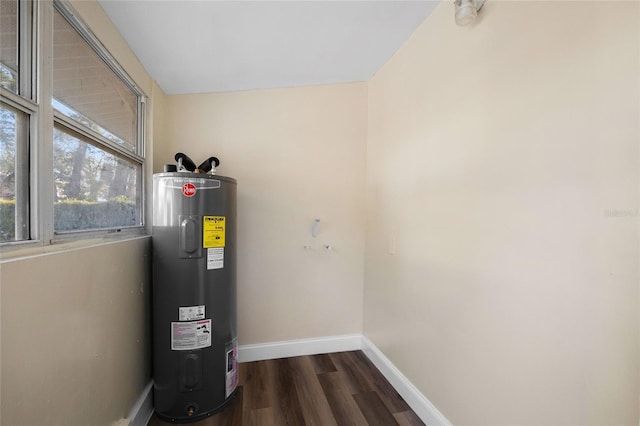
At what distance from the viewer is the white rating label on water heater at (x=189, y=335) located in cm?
147

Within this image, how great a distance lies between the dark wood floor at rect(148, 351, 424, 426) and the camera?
150 centimetres

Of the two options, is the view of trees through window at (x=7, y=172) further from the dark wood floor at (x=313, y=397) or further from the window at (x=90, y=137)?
the dark wood floor at (x=313, y=397)

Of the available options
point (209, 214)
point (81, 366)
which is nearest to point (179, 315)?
point (81, 366)

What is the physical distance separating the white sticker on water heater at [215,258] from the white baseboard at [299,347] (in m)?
0.99

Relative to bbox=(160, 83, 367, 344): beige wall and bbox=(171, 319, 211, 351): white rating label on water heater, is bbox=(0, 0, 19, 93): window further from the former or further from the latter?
bbox=(171, 319, 211, 351): white rating label on water heater

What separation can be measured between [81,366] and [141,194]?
1156 mm

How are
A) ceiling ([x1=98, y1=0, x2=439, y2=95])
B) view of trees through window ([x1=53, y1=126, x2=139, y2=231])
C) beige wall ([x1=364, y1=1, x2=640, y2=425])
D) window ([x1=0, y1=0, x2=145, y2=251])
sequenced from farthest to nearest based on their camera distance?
1. ceiling ([x1=98, y1=0, x2=439, y2=95])
2. view of trees through window ([x1=53, y1=126, x2=139, y2=231])
3. window ([x1=0, y1=0, x2=145, y2=251])
4. beige wall ([x1=364, y1=1, x2=640, y2=425])

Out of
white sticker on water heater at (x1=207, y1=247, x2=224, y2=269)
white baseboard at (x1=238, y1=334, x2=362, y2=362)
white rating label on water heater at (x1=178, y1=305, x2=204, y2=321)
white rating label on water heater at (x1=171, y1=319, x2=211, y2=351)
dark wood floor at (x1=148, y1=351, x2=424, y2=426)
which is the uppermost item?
white sticker on water heater at (x1=207, y1=247, x2=224, y2=269)

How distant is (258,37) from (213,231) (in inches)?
49.3

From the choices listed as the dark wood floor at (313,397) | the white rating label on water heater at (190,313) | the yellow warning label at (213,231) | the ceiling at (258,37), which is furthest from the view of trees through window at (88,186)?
the dark wood floor at (313,397)

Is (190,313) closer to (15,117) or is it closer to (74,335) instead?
(74,335)

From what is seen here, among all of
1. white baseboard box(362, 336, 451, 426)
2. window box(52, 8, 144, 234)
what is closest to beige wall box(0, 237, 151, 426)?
window box(52, 8, 144, 234)

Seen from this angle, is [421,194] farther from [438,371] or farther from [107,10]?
[107,10]

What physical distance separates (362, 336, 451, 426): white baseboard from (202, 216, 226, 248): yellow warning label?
59.5 inches
